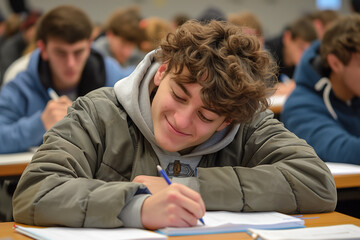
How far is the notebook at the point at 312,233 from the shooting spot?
123cm

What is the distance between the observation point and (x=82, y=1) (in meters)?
10.9

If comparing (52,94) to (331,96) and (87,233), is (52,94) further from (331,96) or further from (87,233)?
(87,233)

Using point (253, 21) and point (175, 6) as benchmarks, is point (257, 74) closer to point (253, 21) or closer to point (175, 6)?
point (253, 21)

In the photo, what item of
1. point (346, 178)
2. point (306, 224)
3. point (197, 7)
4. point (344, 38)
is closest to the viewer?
point (306, 224)

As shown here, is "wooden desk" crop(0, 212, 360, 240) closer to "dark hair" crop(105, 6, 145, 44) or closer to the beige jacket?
the beige jacket

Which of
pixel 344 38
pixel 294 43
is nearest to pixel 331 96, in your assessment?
pixel 344 38

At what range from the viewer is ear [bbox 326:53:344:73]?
2761 millimetres

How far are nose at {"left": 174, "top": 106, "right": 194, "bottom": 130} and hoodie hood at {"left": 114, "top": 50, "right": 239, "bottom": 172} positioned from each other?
13cm

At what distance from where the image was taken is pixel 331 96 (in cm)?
287

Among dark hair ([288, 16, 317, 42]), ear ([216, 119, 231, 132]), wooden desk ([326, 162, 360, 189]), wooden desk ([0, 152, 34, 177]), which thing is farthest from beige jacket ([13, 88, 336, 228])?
dark hair ([288, 16, 317, 42])

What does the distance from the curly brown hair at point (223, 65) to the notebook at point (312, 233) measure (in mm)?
377

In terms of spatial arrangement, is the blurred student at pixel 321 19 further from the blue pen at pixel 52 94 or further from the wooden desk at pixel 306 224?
the wooden desk at pixel 306 224

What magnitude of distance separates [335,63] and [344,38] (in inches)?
5.4

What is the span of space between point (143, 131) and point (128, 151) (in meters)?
0.07
